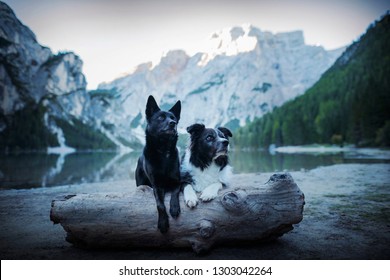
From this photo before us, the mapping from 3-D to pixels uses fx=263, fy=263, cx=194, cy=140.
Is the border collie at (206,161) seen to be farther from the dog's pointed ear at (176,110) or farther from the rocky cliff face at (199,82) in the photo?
the rocky cliff face at (199,82)

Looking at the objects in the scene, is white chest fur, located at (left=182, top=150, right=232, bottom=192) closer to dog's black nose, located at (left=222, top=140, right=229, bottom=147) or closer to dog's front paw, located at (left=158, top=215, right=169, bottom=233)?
dog's black nose, located at (left=222, top=140, right=229, bottom=147)

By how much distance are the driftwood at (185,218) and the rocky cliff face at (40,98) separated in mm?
54865

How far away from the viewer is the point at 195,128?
15.5 feet

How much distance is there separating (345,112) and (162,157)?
269ft

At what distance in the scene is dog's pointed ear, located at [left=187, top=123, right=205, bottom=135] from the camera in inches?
184

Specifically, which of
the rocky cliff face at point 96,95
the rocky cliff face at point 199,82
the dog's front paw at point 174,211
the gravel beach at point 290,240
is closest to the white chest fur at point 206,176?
the dog's front paw at point 174,211

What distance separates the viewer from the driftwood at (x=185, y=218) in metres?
3.99

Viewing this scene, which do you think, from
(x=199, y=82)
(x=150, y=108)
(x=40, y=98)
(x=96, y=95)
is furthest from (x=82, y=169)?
(x=96, y=95)

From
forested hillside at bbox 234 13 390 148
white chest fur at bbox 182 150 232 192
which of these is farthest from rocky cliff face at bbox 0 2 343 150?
forested hillside at bbox 234 13 390 148

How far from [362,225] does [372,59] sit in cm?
10549

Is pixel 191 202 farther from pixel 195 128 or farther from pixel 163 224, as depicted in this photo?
pixel 195 128

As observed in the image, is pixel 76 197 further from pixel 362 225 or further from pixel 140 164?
pixel 362 225

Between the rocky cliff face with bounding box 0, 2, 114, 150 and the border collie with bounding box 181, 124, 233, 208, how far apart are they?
55.3 meters
